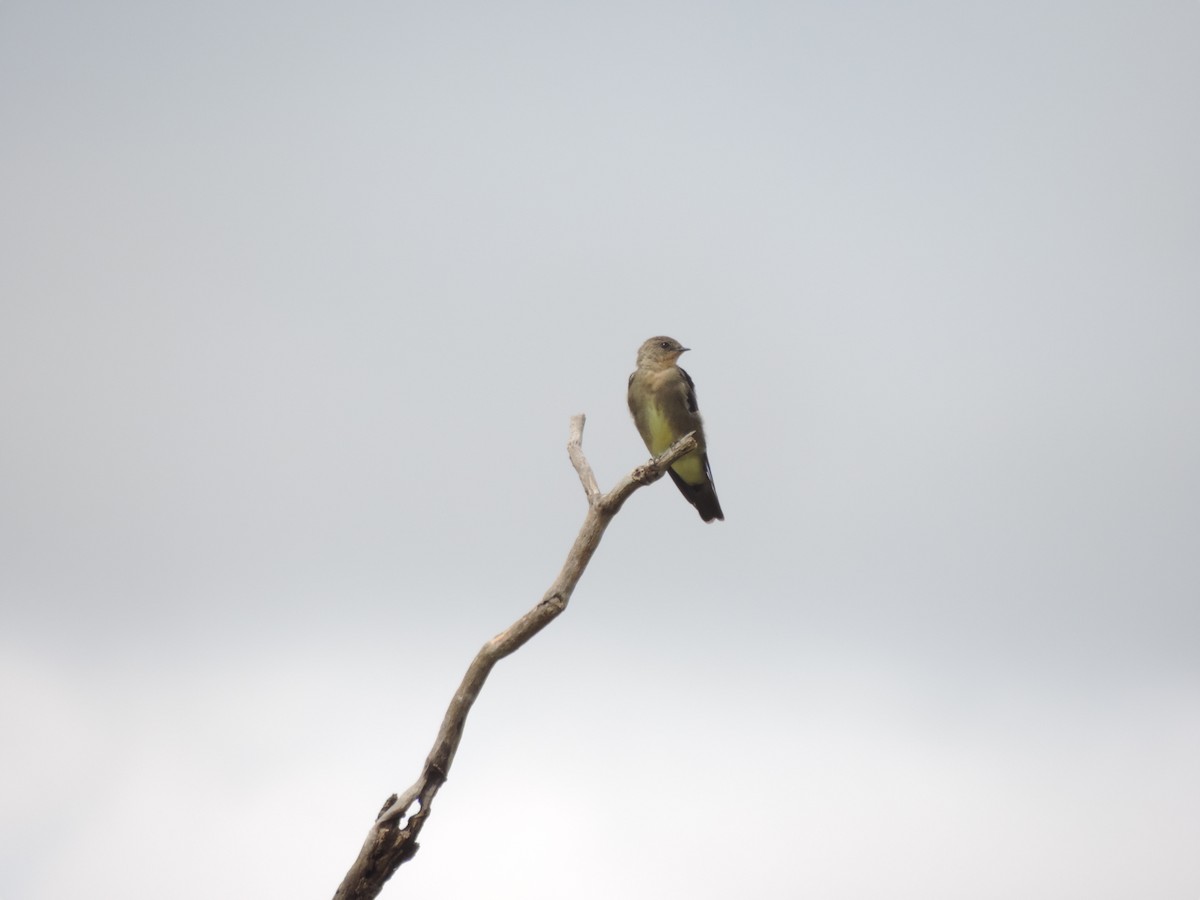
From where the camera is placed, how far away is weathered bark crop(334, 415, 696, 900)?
8.70m

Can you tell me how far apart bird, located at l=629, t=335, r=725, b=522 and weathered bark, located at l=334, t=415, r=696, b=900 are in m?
3.75

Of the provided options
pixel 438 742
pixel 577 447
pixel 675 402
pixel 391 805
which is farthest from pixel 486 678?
pixel 675 402

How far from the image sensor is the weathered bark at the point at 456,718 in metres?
8.70

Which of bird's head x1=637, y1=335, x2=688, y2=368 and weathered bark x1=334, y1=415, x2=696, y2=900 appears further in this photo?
bird's head x1=637, y1=335, x2=688, y2=368

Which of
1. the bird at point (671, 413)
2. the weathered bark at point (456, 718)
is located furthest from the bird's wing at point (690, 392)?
the weathered bark at point (456, 718)

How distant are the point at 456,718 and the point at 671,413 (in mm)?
5856

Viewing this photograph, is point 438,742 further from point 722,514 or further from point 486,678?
point 722,514

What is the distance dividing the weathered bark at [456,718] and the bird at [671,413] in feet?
12.3

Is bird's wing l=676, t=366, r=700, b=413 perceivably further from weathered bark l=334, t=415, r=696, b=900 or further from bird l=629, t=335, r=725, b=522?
weathered bark l=334, t=415, r=696, b=900

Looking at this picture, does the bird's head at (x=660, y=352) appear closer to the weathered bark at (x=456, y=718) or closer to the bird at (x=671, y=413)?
the bird at (x=671, y=413)

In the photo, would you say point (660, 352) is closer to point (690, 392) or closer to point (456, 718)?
point (690, 392)

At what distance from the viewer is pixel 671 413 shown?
13.7m

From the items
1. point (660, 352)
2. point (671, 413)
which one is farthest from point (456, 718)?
point (660, 352)

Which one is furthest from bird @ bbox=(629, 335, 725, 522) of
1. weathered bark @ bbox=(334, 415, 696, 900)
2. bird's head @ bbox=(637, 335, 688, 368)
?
weathered bark @ bbox=(334, 415, 696, 900)
